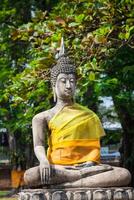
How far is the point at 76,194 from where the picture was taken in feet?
21.5

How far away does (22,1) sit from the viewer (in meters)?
16.5

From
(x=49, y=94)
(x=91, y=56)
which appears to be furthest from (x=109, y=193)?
(x=49, y=94)

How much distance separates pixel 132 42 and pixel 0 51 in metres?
6.98

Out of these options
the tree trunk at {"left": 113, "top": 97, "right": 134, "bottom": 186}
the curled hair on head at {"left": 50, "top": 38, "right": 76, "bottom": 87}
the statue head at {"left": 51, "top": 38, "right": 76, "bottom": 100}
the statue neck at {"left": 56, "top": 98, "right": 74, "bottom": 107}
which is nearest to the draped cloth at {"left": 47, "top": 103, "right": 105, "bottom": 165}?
the statue neck at {"left": 56, "top": 98, "right": 74, "bottom": 107}

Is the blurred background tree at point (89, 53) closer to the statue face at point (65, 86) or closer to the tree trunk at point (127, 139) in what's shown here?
the tree trunk at point (127, 139)

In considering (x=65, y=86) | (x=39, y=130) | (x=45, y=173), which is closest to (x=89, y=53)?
(x=65, y=86)

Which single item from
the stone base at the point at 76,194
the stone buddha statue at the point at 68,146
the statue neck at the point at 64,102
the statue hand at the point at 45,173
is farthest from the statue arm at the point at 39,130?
the stone base at the point at 76,194

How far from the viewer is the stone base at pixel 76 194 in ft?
21.5

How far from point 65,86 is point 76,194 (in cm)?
144

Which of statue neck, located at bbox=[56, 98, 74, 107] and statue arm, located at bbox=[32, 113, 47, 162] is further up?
statue neck, located at bbox=[56, 98, 74, 107]

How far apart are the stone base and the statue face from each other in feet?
4.19

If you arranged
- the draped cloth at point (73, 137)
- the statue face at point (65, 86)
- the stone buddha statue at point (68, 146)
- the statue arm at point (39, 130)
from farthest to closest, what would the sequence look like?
the statue face at point (65, 86) → the statue arm at point (39, 130) → the draped cloth at point (73, 137) → the stone buddha statue at point (68, 146)

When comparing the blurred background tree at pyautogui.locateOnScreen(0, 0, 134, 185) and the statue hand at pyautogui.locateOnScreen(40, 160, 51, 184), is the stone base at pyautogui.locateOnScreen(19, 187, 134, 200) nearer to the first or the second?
the statue hand at pyautogui.locateOnScreen(40, 160, 51, 184)

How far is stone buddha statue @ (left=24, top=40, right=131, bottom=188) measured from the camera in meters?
6.67
